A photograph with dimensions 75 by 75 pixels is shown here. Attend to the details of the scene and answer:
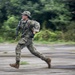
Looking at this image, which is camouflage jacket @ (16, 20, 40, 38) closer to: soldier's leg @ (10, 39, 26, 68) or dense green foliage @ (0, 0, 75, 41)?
soldier's leg @ (10, 39, 26, 68)

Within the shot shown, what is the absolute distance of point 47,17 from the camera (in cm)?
3588

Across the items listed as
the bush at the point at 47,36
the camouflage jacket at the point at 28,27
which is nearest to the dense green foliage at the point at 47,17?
the bush at the point at 47,36

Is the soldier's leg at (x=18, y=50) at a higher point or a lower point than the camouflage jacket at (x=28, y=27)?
lower

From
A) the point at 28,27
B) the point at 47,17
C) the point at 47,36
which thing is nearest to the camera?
the point at 28,27

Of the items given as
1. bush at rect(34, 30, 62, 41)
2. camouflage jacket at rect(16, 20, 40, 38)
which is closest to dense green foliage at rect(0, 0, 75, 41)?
bush at rect(34, 30, 62, 41)

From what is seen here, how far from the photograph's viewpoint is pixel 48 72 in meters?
10.8

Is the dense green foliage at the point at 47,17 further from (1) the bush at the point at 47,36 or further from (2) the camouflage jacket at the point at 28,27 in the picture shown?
(2) the camouflage jacket at the point at 28,27

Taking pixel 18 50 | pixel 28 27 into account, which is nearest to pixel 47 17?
pixel 28 27

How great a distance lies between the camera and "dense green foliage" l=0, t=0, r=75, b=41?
32.9m

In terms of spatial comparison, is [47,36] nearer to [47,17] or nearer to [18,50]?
[47,17]

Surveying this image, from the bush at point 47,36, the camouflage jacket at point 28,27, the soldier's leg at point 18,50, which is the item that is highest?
the camouflage jacket at point 28,27

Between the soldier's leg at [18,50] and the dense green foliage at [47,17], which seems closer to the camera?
the soldier's leg at [18,50]

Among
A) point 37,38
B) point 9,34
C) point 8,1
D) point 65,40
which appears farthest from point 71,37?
point 8,1

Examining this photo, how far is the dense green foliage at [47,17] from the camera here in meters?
32.9
